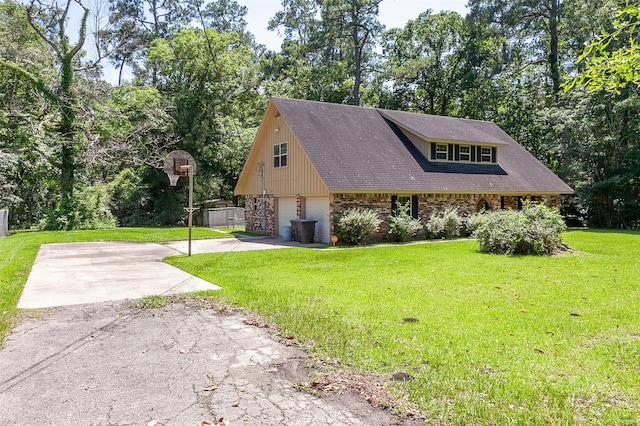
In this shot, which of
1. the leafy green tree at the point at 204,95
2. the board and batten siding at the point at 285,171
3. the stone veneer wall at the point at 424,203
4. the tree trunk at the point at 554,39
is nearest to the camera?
the stone veneer wall at the point at 424,203

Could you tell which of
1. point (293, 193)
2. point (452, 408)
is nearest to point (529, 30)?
point (293, 193)

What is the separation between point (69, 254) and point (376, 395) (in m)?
12.2

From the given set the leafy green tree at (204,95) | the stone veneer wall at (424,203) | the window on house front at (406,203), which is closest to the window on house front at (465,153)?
the stone veneer wall at (424,203)

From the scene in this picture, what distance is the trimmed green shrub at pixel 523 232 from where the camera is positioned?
12.3 meters

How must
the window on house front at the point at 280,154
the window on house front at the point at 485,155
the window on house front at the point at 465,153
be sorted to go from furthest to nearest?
1. the window on house front at the point at 485,155
2. the window on house front at the point at 465,153
3. the window on house front at the point at 280,154

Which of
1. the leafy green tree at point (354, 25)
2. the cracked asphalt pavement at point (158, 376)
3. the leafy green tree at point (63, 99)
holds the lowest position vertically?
the cracked asphalt pavement at point (158, 376)

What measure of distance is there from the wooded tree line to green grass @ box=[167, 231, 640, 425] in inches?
439

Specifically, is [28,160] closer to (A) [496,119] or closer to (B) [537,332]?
(B) [537,332]

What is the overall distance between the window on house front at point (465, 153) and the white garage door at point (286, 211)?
853cm

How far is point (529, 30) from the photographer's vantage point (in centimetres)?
3262

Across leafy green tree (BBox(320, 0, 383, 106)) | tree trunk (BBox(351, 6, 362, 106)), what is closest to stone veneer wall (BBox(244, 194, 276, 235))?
tree trunk (BBox(351, 6, 362, 106))

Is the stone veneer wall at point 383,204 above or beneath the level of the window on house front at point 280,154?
beneath

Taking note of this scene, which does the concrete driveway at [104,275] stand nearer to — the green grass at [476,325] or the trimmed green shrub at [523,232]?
the green grass at [476,325]

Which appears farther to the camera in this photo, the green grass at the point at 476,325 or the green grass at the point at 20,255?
the green grass at the point at 20,255
